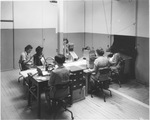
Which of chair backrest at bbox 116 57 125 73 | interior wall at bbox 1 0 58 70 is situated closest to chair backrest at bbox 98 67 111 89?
chair backrest at bbox 116 57 125 73

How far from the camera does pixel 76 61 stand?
477 centimetres

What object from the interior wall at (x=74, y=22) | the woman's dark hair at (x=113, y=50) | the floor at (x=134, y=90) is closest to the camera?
the floor at (x=134, y=90)

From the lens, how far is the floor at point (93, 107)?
3.28 m

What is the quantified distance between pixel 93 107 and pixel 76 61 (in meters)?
1.54

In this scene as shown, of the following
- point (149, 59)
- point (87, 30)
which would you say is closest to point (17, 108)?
point (149, 59)

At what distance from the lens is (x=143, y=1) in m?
4.92

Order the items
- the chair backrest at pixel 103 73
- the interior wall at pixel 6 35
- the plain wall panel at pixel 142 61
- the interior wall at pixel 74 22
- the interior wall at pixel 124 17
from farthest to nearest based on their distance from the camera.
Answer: the interior wall at pixel 74 22
the interior wall at pixel 6 35
the interior wall at pixel 124 17
the plain wall panel at pixel 142 61
the chair backrest at pixel 103 73

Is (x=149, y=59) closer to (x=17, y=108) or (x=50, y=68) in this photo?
(x=50, y=68)

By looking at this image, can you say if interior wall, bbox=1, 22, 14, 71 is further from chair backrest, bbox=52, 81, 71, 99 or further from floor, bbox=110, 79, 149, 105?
chair backrest, bbox=52, 81, 71, 99

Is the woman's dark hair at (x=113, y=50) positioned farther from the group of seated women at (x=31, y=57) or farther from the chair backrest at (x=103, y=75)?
the group of seated women at (x=31, y=57)

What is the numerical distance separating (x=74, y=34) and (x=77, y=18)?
75 centimetres

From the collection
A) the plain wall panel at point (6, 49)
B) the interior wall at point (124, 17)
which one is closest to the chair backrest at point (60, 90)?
the interior wall at point (124, 17)

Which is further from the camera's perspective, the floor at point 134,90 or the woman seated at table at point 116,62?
the woman seated at table at point 116,62

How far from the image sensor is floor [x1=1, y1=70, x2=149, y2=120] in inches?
129
